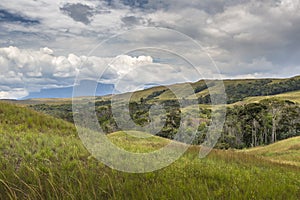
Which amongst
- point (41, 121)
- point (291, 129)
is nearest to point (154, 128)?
point (41, 121)

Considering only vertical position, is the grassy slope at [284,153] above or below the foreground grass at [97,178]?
below

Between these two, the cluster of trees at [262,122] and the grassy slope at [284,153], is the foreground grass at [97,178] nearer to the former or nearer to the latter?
the grassy slope at [284,153]

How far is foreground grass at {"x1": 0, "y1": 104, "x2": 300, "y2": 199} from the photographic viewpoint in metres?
6.78

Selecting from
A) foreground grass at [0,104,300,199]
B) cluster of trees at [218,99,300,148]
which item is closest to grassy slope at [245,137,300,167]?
foreground grass at [0,104,300,199]

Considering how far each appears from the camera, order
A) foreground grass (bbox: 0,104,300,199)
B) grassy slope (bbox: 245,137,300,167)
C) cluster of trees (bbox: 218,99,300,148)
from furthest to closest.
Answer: cluster of trees (bbox: 218,99,300,148), grassy slope (bbox: 245,137,300,167), foreground grass (bbox: 0,104,300,199)

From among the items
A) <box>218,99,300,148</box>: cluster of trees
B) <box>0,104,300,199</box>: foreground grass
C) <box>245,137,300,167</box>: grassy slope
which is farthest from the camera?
<box>218,99,300,148</box>: cluster of trees

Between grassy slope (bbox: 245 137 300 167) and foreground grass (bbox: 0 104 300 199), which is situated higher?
foreground grass (bbox: 0 104 300 199)

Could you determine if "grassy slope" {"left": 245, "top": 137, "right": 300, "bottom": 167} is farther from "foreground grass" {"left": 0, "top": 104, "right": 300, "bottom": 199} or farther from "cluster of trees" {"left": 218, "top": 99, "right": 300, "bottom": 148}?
"cluster of trees" {"left": 218, "top": 99, "right": 300, "bottom": 148}

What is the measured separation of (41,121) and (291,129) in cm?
8300

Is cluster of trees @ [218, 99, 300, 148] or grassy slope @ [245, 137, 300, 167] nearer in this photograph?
grassy slope @ [245, 137, 300, 167]

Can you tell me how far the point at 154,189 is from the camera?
7.05 metres

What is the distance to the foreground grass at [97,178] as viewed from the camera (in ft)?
22.2

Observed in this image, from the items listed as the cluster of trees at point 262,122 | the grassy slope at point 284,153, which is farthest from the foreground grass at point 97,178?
the cluster of trees at point 262,122

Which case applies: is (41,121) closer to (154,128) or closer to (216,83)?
(154,128)
